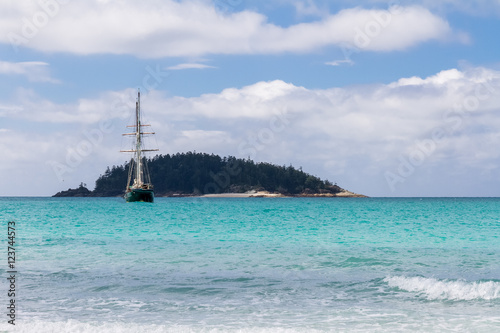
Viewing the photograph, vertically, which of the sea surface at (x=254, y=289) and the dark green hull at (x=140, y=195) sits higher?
the dark green hull at (x=140, y=195)

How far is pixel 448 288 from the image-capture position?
15.9 metres

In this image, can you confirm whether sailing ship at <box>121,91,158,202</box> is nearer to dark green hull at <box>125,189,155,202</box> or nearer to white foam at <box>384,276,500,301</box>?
dark green hull at <box>125,189,155,202</box>

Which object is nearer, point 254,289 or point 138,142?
point 254,289

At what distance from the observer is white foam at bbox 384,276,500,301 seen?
594 inches

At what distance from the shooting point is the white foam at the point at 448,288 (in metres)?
15.1

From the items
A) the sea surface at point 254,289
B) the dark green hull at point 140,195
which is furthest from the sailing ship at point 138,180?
the sea surface at point 254,289

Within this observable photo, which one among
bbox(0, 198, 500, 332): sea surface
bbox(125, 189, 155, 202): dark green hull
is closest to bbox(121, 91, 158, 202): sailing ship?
bbox(125, 189, 155, 202): dark green hull

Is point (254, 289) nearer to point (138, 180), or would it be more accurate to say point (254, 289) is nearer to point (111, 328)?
point (111, 328)

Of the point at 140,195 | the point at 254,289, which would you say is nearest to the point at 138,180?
the point at 140,195

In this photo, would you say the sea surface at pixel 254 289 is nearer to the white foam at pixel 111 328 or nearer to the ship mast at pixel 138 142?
the white foam at pixel 111 328

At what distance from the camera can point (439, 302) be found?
1450cm

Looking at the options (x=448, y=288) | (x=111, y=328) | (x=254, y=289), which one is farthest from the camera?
(x=254, y=289)

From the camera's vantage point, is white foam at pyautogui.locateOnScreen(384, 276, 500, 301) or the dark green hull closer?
white foam at pyautogui.locateOnScreen(384, 276, 500, 301)

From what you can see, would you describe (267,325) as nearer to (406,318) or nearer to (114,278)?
(406,318)
